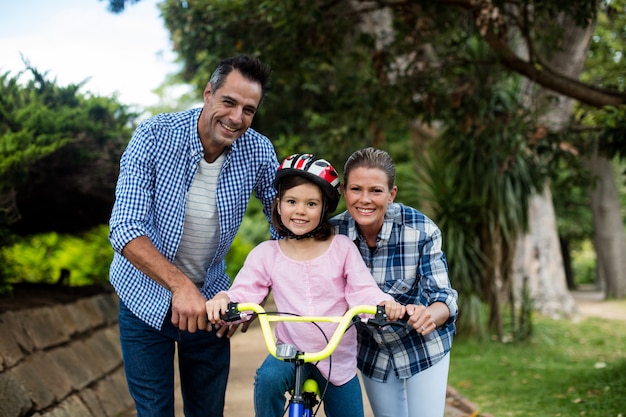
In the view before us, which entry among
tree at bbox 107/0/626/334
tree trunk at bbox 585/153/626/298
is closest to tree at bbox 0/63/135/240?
tree at bbox 107/0/626/334

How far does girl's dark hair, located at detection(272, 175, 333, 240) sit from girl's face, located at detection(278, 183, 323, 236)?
0.02 metres

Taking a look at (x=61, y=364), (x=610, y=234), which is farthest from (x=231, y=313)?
(x=610, y=234)

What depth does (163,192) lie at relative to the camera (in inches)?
138

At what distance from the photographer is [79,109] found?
7672 mm

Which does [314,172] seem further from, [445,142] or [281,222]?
[445,142]

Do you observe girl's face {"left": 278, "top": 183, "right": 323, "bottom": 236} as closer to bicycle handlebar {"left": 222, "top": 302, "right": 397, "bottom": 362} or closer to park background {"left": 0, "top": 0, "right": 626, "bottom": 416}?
bicycle handlebar {"left": 222, "top": 302, "right": 397, "bottom": 362}

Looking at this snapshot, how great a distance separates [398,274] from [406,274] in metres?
0.04

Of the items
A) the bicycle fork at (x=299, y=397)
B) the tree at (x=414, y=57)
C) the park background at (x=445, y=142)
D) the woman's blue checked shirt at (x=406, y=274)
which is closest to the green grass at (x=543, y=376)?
the park background at (x=445, y=142)

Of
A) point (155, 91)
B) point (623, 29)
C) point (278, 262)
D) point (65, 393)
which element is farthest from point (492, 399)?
point (155, 91)

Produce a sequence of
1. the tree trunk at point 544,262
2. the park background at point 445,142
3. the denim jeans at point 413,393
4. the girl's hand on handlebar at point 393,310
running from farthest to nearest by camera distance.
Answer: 1. the tree trunk at point 544,262
2. the park background at point 445,142
3. the denim jeans at point 413,393
4. the girl's hand on handlebar at point 393,310

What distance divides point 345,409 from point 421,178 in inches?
304

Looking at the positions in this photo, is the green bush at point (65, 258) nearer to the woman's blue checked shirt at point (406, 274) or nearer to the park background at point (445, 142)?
the park background at point (445, 142)

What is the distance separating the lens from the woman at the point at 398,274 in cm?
353

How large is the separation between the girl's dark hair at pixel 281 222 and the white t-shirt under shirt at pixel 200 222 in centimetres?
34
